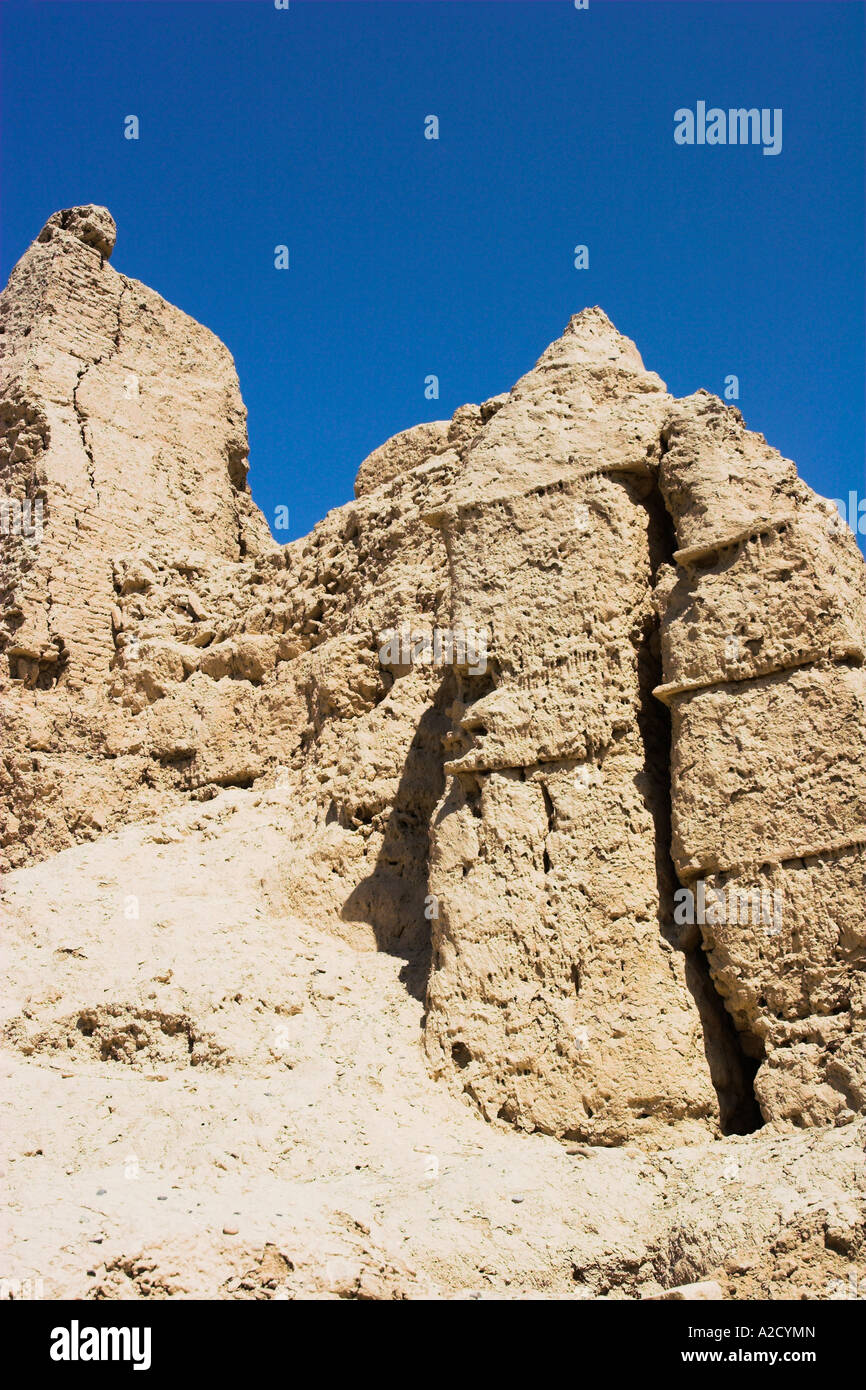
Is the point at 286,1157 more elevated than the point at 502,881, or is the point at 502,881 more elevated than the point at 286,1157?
the point at 502,881

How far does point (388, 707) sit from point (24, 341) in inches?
230

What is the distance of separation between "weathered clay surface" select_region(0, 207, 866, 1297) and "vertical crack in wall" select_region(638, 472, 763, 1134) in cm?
2

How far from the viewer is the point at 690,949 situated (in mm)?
6387

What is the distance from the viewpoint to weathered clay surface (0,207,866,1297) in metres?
5.41

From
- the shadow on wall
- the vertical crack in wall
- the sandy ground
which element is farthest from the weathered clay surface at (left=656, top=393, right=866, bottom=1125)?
the shadow on wall

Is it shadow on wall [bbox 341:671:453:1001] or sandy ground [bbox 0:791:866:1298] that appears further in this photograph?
shadow on wall [bbox 341:671:453:1001]

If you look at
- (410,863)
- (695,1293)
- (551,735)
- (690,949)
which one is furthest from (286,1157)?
(551,735)

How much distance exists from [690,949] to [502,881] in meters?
1.07

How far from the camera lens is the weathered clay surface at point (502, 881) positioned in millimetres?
5410

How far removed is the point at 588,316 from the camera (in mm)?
8430

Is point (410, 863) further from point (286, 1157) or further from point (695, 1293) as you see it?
point (695, 1293)

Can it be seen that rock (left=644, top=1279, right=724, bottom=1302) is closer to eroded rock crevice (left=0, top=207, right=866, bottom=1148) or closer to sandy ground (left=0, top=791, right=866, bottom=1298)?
sandy ground (left=0, top=791, right=866, bottom=1298)

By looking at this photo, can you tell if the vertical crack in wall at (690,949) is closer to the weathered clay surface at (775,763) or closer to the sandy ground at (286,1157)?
the weathered clay surface at (775,763)

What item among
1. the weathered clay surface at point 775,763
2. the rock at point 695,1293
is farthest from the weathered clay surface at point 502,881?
the rock at point 695,1293
